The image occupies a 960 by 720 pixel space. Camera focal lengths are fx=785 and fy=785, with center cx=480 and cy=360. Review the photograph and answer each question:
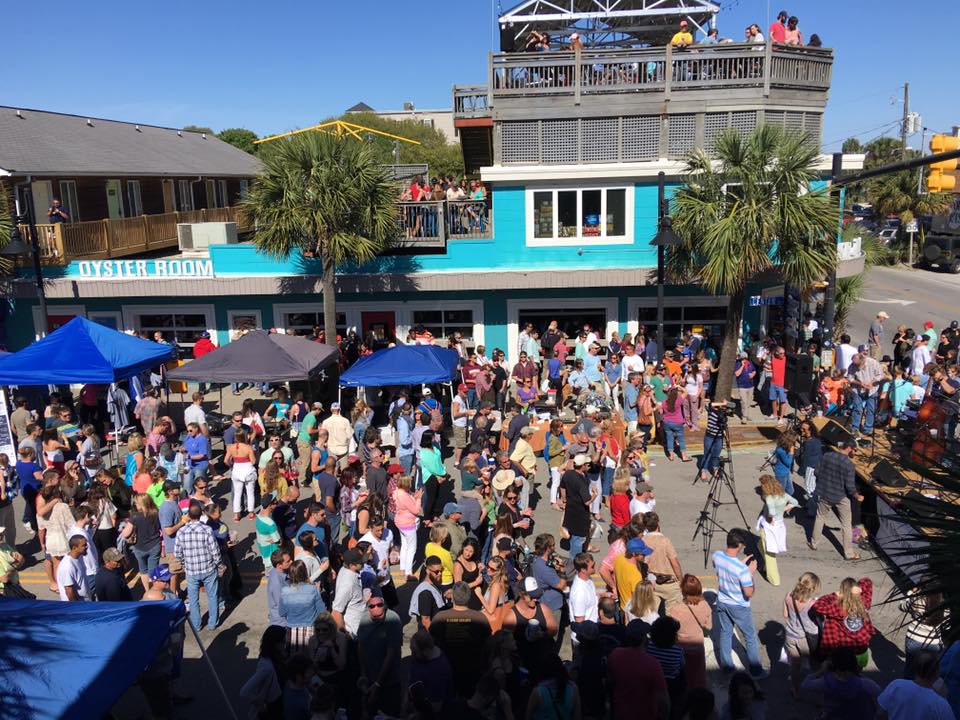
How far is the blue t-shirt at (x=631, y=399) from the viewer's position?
15.6 m

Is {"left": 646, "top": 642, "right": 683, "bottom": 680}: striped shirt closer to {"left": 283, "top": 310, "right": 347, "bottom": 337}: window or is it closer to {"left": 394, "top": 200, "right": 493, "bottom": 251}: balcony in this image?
{"left": 394, "top": 200, "right": 493, "bottom": 251}: balcony

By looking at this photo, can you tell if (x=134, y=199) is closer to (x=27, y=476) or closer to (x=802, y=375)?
(x=27, y=476)

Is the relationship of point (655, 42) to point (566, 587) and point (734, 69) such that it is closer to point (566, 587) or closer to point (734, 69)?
point (734, 69)

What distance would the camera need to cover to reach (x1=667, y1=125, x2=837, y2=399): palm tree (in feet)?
51.2

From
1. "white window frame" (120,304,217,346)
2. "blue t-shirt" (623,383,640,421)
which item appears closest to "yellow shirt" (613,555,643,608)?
"blue t-shirt" (623,383,640,421)

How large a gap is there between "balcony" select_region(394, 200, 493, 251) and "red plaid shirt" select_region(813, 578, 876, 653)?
48.9ft

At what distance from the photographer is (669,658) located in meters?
6.62

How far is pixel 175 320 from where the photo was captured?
22.8 m

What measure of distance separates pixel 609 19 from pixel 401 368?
1301cm

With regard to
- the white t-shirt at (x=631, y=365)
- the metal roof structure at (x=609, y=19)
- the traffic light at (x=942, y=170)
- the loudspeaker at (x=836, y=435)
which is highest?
the metal roof structure at (x=609, y=19)

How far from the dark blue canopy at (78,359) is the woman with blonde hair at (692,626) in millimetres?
11488

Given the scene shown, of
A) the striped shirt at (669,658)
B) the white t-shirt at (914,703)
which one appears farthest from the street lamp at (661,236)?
the white t-shirt at (914,703)

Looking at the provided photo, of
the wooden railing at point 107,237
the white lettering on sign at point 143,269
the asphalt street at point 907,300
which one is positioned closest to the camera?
the white lettering on sign at point 143,269

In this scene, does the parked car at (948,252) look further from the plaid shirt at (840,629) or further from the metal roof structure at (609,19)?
the plaid shirt at (840,629)
